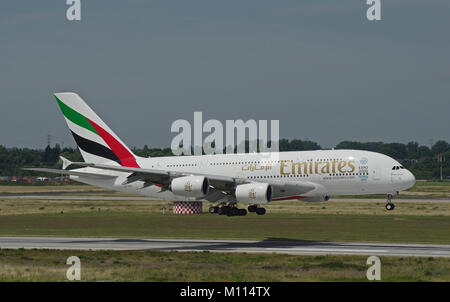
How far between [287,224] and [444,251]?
27.8 meters

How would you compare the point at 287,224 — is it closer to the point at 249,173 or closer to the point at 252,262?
the point at 249,173

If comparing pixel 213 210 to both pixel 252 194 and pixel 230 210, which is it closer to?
pixel 230 210

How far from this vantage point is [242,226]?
262 ft

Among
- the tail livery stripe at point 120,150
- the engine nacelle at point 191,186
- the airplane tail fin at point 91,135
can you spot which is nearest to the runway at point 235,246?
the engine nacelle at point 191,186

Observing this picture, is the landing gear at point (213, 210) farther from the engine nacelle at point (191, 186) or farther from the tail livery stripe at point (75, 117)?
the tail livery stripe at point (75, 117)

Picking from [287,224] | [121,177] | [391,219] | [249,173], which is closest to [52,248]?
[121,177]

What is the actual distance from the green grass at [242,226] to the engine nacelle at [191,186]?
A: 32.1ft

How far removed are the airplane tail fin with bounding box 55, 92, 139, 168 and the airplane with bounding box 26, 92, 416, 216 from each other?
297 cm

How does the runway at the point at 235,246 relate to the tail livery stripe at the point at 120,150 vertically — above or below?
below

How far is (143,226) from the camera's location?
82062 mm

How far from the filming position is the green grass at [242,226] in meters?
70.5

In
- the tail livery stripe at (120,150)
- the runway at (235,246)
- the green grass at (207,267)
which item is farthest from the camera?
the tail livery stripe at (120,150)

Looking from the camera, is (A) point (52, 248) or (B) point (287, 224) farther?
(B) point (287, 224)

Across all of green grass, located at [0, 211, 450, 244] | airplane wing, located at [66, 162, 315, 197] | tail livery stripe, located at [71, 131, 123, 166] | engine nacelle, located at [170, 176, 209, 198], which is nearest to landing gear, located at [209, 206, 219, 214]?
airplane wing, located at [66, 162, 315, 197]
